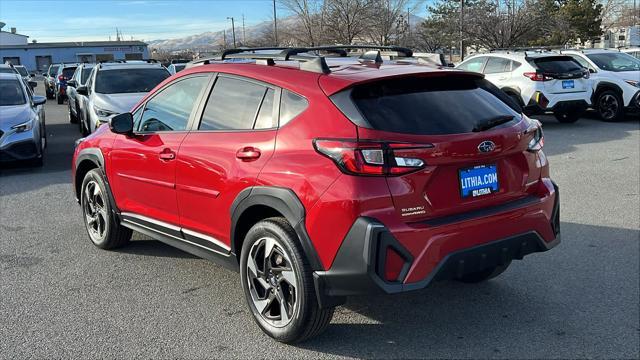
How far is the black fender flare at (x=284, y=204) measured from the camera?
3.34m

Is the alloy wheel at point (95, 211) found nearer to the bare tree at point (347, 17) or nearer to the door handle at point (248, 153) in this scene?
the door handle at point (248, 153)

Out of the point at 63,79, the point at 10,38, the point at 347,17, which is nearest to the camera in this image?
the point at 63,79

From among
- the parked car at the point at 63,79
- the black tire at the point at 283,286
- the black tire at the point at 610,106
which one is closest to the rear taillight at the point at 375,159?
the black tire at the point at 283,286

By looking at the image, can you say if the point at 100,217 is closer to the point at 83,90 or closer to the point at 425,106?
the point at 425,106

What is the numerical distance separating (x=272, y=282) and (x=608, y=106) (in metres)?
12.8

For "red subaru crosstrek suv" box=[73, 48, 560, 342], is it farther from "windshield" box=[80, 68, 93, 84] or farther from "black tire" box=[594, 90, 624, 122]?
"windshield" box=[80, 68, 93, 84]

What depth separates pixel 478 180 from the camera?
3451 millimetres

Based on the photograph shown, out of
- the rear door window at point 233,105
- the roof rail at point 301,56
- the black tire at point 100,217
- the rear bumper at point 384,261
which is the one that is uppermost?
the roof rail at point 301,56

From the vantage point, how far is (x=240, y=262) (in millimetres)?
3893

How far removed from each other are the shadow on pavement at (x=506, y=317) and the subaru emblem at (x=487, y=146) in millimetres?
1175

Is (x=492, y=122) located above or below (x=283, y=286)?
above

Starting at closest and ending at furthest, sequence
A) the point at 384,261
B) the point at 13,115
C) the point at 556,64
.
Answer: the point at 384,261
the point at 13,115
the point at 556,64

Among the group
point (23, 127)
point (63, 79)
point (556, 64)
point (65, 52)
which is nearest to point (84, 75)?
point (23, 127)

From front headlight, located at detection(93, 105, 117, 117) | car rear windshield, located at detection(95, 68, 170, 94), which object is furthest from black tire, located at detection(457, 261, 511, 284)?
car rear windshield, located at detection(95, 68, 170, 94)
